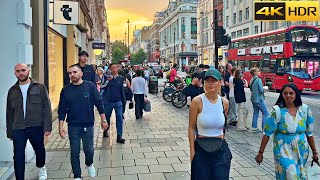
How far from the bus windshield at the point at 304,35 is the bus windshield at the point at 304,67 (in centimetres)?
108

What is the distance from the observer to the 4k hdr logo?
1680 centimetres

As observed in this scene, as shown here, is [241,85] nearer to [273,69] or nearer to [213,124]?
[213,124]

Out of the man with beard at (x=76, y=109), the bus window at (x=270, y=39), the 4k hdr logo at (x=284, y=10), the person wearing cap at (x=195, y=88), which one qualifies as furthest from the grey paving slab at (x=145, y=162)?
the bus window at (x=270, y=39)

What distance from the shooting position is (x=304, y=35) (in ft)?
70.7

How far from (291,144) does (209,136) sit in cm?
90

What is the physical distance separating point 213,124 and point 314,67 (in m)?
20.4

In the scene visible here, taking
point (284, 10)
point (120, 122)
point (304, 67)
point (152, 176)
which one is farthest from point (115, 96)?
point (304, 67)

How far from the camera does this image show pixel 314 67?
22.1 metres

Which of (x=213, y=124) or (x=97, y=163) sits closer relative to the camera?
(x=213, y=124)

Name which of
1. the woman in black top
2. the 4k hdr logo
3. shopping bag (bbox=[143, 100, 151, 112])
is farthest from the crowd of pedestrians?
the 4k hdr logo

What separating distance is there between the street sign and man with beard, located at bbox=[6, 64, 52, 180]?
4802mm

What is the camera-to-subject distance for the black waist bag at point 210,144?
141 inches

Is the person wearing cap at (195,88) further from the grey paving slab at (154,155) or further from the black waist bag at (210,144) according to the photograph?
the black waist bag at (210,144)

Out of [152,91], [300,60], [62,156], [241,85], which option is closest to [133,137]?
[62,156]
